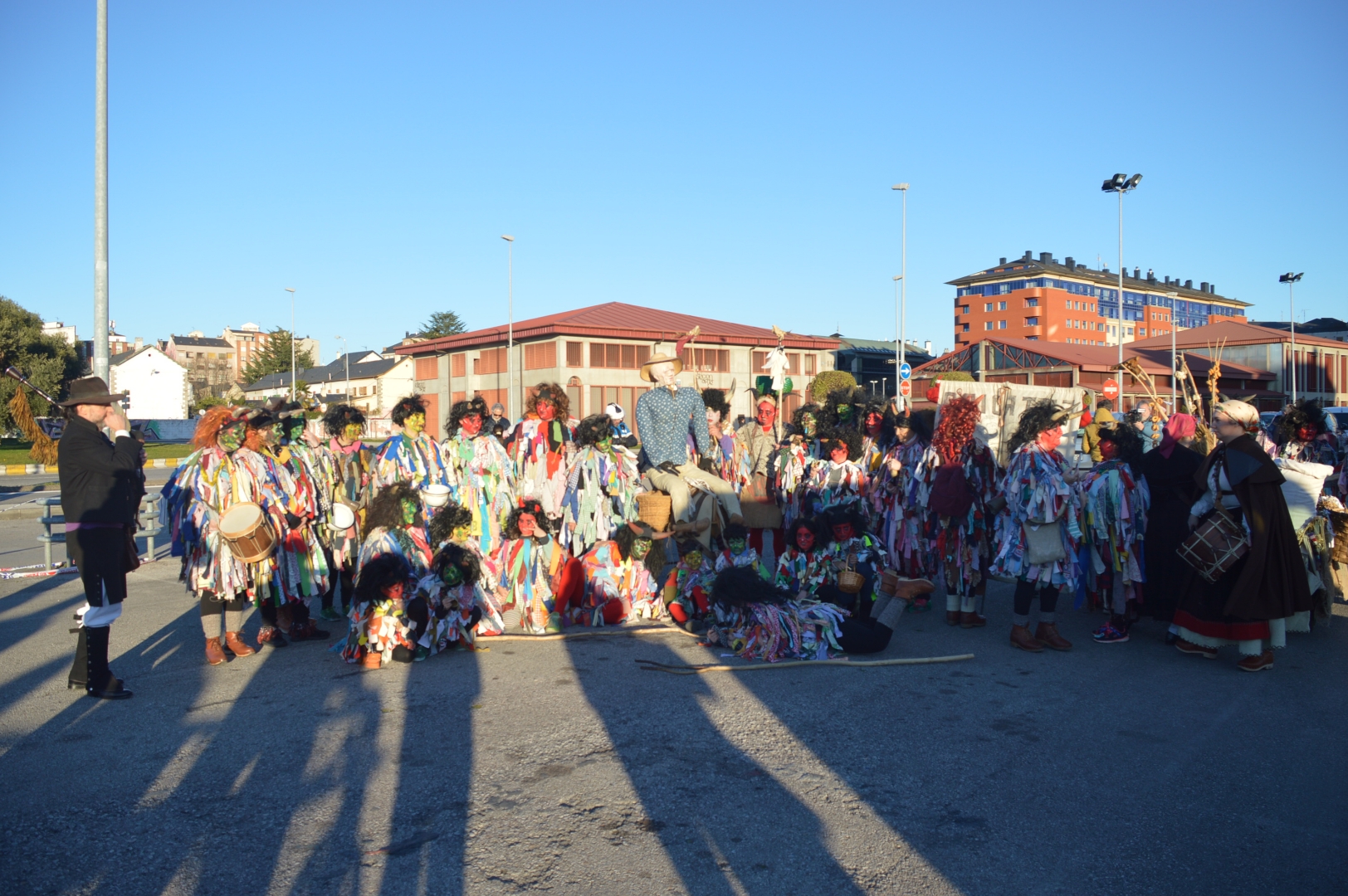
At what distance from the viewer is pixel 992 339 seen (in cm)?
4684

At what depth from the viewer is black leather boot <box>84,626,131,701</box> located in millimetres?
5414

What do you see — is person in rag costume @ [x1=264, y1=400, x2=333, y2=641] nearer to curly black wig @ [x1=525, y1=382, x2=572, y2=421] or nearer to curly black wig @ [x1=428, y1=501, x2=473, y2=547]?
curly black wig @ [x1=428, y1=501, x2=473, y2=547]

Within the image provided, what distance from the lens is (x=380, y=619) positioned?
241 inches

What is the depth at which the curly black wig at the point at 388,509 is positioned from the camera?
6.56 meters

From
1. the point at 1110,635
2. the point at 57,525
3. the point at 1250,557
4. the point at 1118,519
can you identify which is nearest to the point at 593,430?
the point at 1118,519

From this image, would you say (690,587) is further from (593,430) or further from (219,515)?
(219,515)

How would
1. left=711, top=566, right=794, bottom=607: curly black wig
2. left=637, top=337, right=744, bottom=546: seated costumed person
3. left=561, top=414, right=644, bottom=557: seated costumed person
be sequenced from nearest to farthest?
left=711, top=566, right=794, bottom=607: curly black wig, left=637, top=337, right=744, bottom=546: seated costumed person, left=561, top=414, right=644, bottom=557: seated costumed person

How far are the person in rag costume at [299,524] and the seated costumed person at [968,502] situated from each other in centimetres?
473

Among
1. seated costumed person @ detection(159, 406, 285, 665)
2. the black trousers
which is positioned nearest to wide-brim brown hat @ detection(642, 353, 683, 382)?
seated costumed person @ detection(159, 406, 285, 665)

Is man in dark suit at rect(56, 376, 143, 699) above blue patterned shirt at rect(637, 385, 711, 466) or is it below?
below

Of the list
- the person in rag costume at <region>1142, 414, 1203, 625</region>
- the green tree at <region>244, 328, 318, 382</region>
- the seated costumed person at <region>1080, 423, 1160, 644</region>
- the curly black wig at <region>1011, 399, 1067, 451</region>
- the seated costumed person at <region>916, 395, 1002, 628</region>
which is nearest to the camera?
the curly black wig at <region>1011, 399, 1067, 451</region>

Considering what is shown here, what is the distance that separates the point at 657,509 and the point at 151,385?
7628 cm

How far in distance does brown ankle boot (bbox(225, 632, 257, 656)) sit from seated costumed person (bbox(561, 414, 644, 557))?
250cm

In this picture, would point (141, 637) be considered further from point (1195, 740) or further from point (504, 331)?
point (504, 331)
